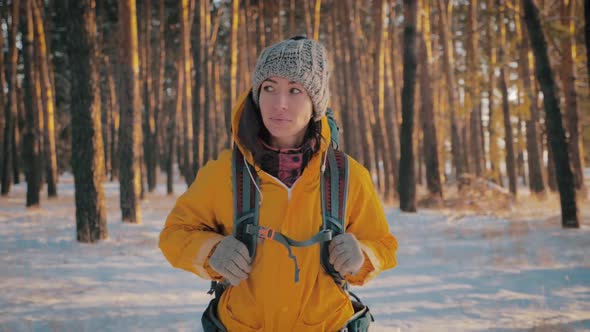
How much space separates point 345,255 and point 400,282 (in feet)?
15.9

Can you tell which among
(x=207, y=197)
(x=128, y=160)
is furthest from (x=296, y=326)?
(x=128, y=160)

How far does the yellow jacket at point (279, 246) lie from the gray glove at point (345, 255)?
0.09 meters

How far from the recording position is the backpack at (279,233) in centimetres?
159

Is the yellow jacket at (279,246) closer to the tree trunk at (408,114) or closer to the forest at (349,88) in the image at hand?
the forest at (349,88)

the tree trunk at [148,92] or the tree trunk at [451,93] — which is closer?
the tree trunk at [451,93]

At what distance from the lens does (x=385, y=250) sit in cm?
177

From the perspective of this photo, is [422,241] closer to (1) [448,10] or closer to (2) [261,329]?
(2) [261,329]

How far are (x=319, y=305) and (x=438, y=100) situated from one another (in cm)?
2330

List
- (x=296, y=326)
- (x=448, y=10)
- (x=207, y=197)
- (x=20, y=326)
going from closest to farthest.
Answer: (x=296, y=326) → (x=207, y=197) → (x=20, y=326) → (x=448, y=10)

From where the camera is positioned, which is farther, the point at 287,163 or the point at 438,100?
the point at 438,100

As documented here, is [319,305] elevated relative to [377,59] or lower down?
lower down

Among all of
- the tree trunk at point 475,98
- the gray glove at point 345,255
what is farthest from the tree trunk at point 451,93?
the gray glove at point 345,255

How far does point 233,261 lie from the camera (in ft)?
5.05

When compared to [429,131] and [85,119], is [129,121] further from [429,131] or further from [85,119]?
[429,131]
